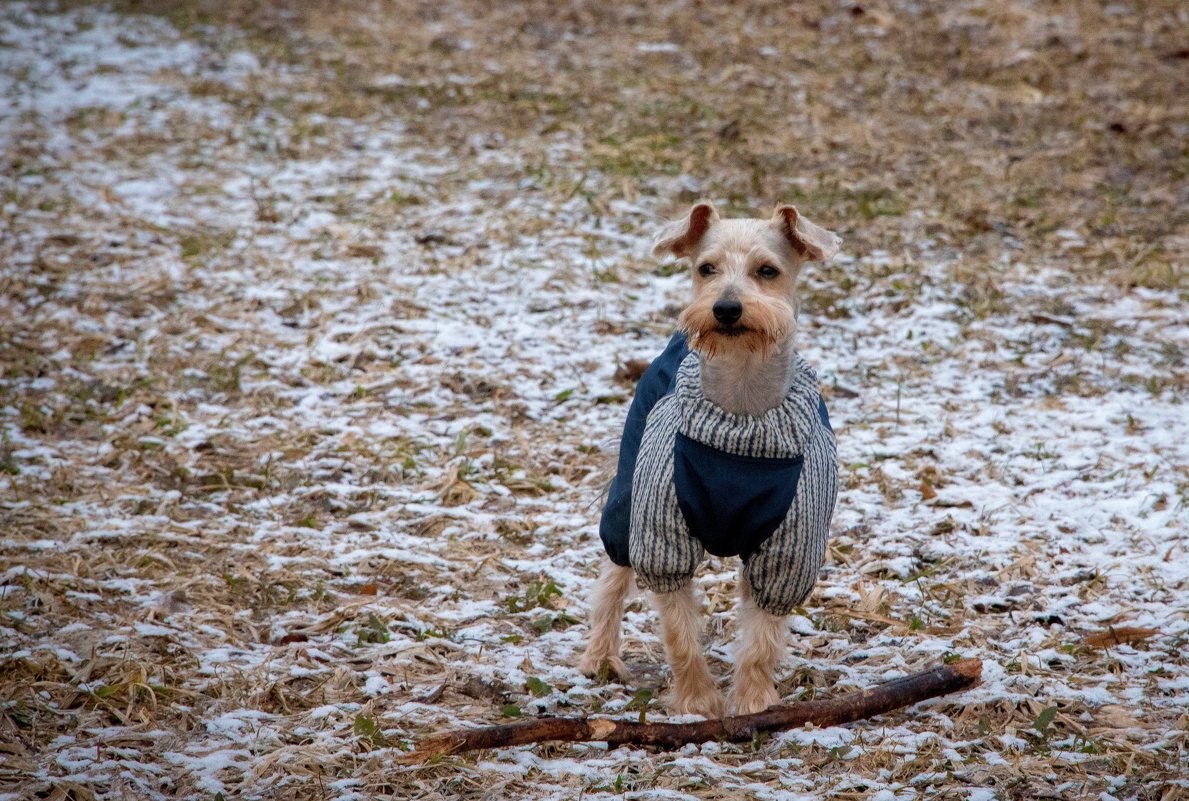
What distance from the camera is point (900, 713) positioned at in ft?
13.5

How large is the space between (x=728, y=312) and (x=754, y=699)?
1.39m

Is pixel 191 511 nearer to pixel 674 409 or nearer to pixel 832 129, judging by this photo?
pixel 674 409

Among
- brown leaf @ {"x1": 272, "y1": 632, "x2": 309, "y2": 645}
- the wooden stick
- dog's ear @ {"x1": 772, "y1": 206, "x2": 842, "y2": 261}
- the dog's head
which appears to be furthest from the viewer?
brown leaf @ {"x1": 272, "y1": 632, "x2": 309, "y2": 645}

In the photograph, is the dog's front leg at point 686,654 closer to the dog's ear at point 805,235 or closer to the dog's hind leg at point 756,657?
the dog's hind leg at point 756,657

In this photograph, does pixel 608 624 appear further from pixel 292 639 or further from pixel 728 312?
pixel 728 312

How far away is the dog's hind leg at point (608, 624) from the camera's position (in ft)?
14.8

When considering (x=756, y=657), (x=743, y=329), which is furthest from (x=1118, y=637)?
(x=743, y=329)

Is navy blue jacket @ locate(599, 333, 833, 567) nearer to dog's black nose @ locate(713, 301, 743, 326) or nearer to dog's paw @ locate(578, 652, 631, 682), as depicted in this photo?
dog's black nose @ locate(713, 301, 743, 326)

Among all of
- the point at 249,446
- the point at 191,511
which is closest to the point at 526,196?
the point at 249,446

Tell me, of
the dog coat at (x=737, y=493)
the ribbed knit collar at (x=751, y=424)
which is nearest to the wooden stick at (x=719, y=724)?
the dog coat at (x=737, y=493)

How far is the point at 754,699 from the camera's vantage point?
4.14 meters

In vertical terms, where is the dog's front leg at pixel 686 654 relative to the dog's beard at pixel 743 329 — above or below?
below

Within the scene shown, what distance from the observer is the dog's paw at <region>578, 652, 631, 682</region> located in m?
4.49

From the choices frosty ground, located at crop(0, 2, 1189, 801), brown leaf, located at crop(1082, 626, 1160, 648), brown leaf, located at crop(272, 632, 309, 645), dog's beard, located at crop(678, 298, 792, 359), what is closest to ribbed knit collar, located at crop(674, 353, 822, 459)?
dog's beard, located at crop(678, 298, 792, 359)
